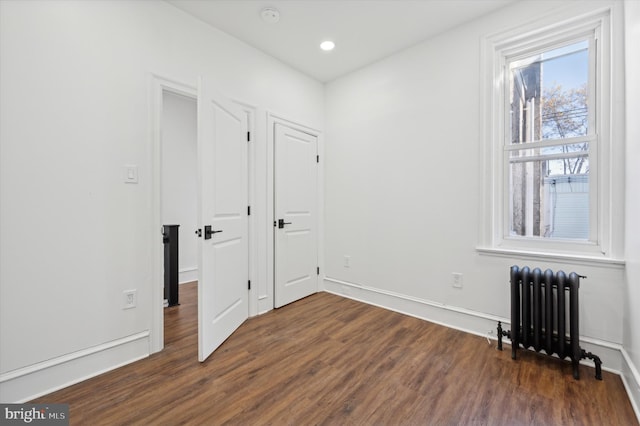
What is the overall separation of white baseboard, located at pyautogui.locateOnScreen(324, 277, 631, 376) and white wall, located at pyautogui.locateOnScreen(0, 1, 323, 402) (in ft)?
7.34

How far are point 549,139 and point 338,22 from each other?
2113 mm

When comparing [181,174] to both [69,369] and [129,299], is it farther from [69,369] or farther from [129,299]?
[69,369]

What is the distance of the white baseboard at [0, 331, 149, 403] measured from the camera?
5.36 ft

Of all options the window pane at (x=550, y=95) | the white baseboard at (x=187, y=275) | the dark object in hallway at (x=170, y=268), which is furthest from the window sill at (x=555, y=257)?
the white baseboard at (x=187, y=275)

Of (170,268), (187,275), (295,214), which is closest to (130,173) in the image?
(170,268)

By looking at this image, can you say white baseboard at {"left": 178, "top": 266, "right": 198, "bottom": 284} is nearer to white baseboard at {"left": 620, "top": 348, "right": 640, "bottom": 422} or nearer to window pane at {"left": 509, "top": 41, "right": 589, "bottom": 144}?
window pane at {"left": 509, "top": 41, "right": 589, "bottom": 144}

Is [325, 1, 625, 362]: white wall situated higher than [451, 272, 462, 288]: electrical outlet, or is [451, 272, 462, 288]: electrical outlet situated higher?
[325, 1, 625, 362]: white wall

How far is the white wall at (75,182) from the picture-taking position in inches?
65.1

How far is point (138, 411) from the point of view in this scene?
1562 millimetres

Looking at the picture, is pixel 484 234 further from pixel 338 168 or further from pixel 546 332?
pixel 338 168

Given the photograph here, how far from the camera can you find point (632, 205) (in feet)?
5.56

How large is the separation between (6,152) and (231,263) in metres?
1.62

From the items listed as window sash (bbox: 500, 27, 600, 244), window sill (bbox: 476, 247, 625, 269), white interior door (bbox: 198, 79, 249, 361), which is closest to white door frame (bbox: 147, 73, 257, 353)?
white interior door (bbox: 198, 79, 249, 361)

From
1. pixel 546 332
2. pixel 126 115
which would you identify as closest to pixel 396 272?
pixel 546 332
